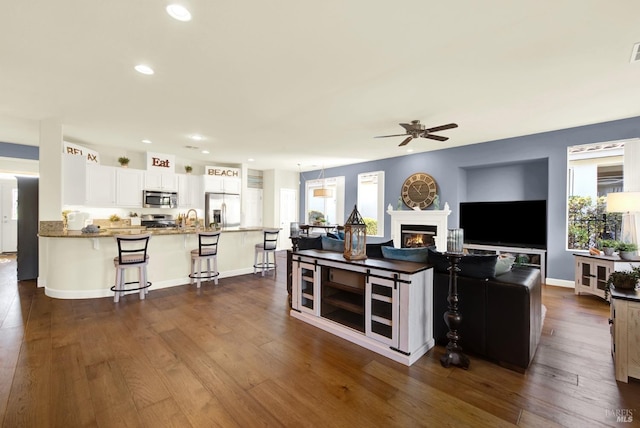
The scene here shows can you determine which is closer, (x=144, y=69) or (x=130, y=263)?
(x=144, y=69)

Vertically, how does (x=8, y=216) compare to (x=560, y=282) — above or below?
above

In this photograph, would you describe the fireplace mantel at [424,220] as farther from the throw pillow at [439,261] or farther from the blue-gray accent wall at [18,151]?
the blue-gray accent wall at [18,151]

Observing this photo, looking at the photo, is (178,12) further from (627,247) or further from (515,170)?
(515,170)

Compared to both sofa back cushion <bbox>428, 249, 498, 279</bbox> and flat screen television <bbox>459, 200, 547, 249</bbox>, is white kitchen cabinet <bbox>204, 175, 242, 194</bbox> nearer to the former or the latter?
flat screen television <bbox>459, 200, 547, 249</bbox>

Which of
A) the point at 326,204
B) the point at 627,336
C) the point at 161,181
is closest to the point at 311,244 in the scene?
the point at 627,336

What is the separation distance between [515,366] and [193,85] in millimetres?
4215

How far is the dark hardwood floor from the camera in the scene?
6.04 feet

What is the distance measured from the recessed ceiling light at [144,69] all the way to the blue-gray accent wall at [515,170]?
3.98 meters

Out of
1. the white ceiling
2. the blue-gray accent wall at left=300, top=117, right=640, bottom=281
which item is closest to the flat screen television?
the blue-gray accent wall at left=300, top=117, right=640, bottom=281

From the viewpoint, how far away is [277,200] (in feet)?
31.4

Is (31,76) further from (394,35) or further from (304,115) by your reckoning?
(394,35)

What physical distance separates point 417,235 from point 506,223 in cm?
182

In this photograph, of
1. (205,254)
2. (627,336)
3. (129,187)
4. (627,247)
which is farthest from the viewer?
(129,187)

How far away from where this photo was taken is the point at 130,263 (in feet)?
13.4
